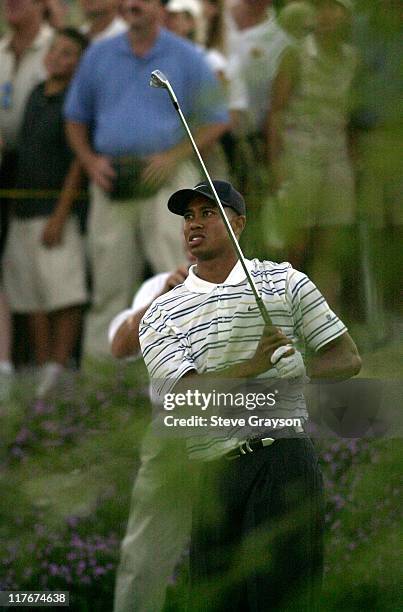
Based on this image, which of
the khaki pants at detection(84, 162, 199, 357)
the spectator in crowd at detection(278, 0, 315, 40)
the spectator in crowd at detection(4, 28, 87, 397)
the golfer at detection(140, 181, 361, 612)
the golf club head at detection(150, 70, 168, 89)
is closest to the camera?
the spectator in crowd at detection(278, 0, 315, 40)

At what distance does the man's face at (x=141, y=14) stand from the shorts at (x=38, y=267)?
1.27 metres

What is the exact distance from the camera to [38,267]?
4.92 m

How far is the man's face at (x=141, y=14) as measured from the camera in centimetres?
340

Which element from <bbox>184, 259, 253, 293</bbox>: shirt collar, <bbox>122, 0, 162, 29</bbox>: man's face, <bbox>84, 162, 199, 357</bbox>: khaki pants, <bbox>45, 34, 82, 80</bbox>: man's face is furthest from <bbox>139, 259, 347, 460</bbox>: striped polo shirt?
<bbox>45, 34, 82, 80</bbox>: man's face

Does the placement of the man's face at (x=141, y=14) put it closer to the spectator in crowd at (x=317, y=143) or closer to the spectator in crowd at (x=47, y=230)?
the spectator in crowd at (x=47, y=230)

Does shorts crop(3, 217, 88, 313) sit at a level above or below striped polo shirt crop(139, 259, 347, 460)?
above

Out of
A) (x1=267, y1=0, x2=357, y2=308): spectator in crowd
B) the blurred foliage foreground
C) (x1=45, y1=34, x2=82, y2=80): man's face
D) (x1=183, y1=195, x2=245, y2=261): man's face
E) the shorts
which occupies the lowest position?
the blurred foliage foreground

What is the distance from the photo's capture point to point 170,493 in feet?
3.51

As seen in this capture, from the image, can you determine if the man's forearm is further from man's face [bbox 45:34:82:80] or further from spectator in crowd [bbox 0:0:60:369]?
spectator in crowd [bbox 0:0:60:369]

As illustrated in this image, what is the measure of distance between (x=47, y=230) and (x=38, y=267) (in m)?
0.20

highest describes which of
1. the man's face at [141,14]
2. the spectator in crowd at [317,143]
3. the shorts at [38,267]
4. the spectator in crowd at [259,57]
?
the man's face at [141,14]

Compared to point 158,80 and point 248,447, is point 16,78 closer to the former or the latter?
point 248,447

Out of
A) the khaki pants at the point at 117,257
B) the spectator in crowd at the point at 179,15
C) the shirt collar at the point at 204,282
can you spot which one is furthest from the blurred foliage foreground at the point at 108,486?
the spectator in crowd at the point at 179,15

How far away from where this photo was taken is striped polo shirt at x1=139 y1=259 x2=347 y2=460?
121cm
